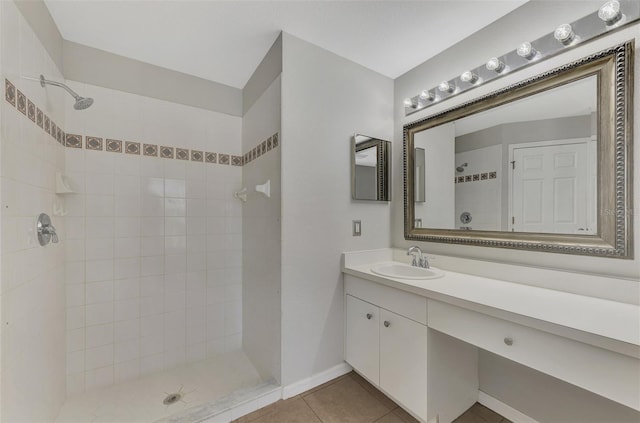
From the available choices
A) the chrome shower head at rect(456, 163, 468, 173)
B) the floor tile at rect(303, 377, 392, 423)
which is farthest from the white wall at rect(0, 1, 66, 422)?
the chrome shower head at rect(456, 163, 468, 173)

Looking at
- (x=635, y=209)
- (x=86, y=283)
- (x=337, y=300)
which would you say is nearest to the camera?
(x=635, y=209)

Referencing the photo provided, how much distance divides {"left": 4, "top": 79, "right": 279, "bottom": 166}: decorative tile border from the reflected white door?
1.48m

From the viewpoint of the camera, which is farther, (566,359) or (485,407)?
(485,407)

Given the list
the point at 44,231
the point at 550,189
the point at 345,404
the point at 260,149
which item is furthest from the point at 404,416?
the point at 44,231

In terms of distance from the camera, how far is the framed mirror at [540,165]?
1090 millimetres

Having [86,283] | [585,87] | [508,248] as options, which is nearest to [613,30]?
[585,87]

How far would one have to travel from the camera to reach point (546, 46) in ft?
4.23

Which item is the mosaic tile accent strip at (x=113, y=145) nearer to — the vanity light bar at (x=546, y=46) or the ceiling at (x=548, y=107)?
the vanity light bar at (x=546, y=46)

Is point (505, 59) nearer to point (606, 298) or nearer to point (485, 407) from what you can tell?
point (606, 298)

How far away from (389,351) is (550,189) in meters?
1.25

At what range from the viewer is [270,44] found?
1.76m

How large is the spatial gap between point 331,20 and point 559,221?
5.55 feet

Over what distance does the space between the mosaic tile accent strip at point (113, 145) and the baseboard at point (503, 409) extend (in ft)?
9.65

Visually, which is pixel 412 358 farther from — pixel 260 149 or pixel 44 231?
pixel 44 231
